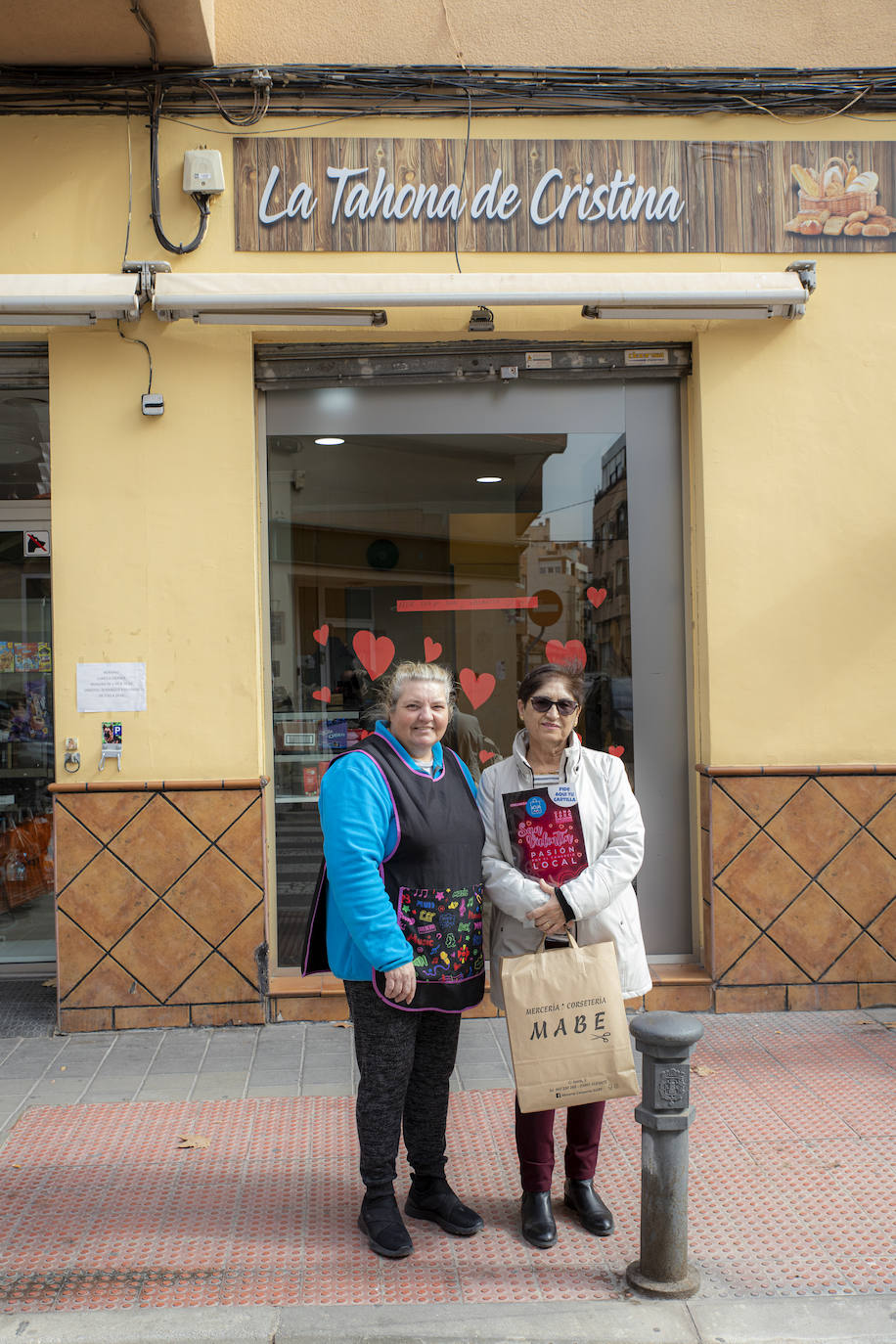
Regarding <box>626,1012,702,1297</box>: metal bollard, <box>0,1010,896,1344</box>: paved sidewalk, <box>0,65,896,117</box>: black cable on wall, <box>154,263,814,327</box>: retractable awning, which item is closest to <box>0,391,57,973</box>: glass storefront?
<box>0,1010,896,1344</box>: paved sidewalk

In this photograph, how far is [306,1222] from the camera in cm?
342

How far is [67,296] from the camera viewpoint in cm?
488

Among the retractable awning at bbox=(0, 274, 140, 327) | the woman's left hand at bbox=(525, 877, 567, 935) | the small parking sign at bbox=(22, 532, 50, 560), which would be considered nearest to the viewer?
the woman's left hand at bbox=(525, 877, 567, 935)

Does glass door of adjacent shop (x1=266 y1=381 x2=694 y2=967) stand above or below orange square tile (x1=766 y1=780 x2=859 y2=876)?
above

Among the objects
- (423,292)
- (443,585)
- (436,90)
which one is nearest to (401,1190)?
(443,585)

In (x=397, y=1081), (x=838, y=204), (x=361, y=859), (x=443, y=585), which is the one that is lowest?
(x=397, y=1081)

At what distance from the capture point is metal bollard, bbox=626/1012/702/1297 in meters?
3.00

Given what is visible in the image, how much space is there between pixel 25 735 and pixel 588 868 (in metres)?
4.38

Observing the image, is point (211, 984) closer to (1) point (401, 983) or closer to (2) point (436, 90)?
(1) point (401, 983)

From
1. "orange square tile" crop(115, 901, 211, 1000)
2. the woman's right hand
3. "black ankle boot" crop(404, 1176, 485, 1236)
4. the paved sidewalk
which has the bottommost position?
the paved sidewalk

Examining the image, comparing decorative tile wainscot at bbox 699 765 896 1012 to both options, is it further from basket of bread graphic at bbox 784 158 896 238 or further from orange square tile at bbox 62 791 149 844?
orange square tile at bbox 62 791 149 844

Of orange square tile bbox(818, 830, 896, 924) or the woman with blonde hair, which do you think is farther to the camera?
orange square tile bbox(818, 830, 896, 924)

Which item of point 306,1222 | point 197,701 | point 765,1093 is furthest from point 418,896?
point 197,701

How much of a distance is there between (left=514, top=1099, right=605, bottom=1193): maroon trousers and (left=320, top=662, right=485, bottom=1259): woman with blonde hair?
0.25m
